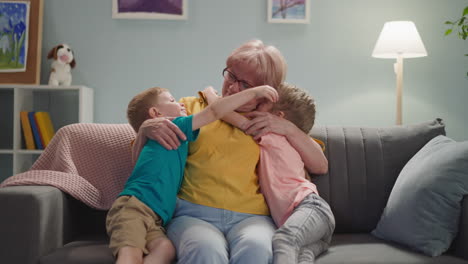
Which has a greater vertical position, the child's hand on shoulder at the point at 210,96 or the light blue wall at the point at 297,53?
the light blue wall at the point at 297,53

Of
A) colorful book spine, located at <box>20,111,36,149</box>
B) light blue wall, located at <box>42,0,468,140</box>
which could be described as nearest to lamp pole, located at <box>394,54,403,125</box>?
light blue wall, located at <box>42,0,468,140</box>

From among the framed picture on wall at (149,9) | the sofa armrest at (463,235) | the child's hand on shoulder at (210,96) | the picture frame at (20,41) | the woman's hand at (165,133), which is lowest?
the sofa armrest at (463,235)

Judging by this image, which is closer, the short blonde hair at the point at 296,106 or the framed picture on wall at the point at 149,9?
the short blonde hair at the point at 296,106

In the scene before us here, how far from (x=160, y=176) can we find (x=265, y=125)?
1.31 ft

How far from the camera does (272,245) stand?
141 cm

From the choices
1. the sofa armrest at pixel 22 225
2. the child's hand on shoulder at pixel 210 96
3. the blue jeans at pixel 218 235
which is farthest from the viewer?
the child's hand on shoulder at pixel 210 96

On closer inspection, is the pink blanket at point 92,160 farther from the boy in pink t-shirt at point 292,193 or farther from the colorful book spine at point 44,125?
the colorful book spine at point 44,125

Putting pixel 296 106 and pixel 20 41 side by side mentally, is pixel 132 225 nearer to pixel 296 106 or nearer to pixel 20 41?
pixel 296 106

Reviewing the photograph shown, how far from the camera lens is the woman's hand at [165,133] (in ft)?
5.16

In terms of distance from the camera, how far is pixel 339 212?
1893 mm

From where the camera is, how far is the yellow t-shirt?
5.16ft

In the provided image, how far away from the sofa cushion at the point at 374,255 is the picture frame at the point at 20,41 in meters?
2.53

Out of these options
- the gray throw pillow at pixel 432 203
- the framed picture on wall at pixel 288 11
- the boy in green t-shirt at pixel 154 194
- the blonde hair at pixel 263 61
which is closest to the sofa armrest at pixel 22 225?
the boy in green t-shirt at pixel 154 194

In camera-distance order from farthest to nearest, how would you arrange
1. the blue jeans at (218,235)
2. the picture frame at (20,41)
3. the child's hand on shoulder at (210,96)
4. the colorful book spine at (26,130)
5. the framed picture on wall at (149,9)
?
the framed picture on wall at (149,9), the picture frame at (20,41), the colorful book spine at (26,130), the child's hand on shoulder at (210,96), the blue jeans at (218,235)
